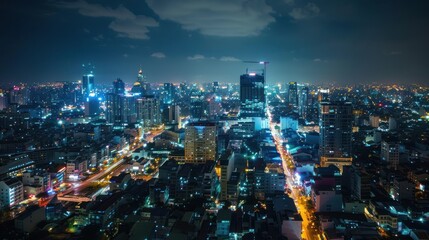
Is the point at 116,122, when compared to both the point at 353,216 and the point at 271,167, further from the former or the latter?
the point at 353,216

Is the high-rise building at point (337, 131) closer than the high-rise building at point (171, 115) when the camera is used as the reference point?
Yes

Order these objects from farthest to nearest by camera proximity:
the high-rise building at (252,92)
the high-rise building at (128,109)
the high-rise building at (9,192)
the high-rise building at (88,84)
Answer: the high-rise building at (88,84) → the high-rise building at (252,92) → the high-rise building at (128,109) → the high-rise building at (9,192)

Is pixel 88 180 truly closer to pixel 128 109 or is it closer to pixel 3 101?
pixel 128 109

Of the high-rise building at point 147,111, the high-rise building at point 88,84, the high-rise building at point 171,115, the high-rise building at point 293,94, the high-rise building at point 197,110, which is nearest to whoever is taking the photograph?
the high-rise building at point 147,111

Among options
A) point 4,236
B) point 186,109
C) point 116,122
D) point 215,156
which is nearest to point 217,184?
point 215,156

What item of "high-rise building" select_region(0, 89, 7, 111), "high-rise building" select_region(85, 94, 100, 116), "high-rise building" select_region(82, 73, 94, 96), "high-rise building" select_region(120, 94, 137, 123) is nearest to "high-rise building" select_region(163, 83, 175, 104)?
"high-rise building" select_region(82, 73, 94, 96)

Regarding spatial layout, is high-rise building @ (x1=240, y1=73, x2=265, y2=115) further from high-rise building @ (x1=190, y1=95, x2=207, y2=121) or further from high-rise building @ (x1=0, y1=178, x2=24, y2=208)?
high-rise building @ (x1=0, y1=178, x2=24, y2=208)

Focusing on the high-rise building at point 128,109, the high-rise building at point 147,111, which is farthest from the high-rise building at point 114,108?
the high-rise building at point 147,111

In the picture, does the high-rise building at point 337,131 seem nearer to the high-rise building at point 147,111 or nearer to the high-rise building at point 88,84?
the high-rise building at point 147,111
